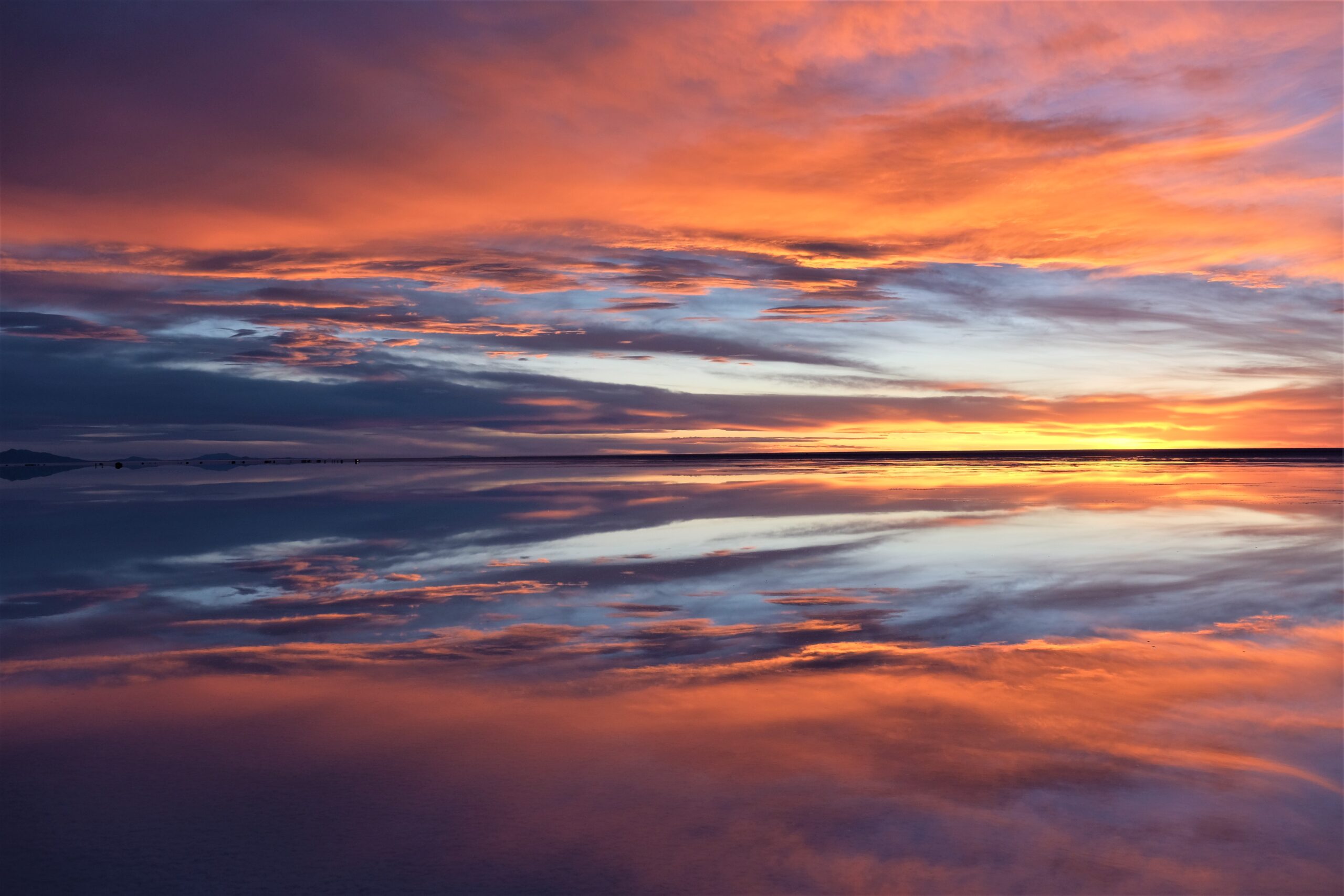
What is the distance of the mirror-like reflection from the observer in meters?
4.54

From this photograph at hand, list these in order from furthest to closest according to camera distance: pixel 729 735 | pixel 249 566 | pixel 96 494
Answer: pixel 96 494
pixel 249 566
pixel 729 735

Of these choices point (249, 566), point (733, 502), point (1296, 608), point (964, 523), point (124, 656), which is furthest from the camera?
point (733, 502)

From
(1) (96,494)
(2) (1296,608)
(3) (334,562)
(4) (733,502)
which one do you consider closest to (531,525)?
(3) (334,562)

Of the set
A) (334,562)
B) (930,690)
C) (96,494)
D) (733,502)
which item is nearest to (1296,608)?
(930,690)

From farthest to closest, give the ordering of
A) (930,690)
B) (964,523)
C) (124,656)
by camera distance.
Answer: (964,523)
(124,656)
(930,690)

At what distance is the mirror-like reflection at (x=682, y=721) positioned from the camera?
4.54 metres

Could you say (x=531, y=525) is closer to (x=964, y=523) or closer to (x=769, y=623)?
(x=964, y=523)

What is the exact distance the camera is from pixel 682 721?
655cm

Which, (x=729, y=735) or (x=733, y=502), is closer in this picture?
(x=729, y=735)

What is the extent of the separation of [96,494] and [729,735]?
38.0 meters

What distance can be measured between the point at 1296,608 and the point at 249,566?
13757 mm

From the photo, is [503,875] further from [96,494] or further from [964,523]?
[96,494]

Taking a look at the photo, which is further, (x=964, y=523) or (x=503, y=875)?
(x=964, y=523)

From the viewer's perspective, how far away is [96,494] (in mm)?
36844
